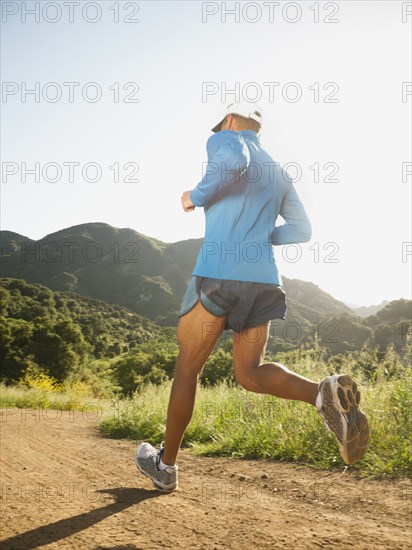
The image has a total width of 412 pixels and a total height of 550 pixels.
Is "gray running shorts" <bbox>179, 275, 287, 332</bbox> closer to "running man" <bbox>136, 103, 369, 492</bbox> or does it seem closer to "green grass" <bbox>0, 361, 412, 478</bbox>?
"running man" <bbox>136, 103, 369, 492</bbox>

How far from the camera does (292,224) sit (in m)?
2.75

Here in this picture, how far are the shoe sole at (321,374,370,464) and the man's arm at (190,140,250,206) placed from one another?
111 cm

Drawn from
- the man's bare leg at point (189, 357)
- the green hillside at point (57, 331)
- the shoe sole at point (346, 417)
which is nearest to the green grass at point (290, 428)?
the shoe sole at point (346, 417)

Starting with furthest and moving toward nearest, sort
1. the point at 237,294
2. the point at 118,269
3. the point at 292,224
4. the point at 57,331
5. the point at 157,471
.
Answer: the point at 118,269 → the point at 57,331 → the point at 292,224 → the point at 157,471 → the point at 237,294

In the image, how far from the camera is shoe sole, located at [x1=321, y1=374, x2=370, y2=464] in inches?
85.6

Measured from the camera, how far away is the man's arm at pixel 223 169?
2.37m

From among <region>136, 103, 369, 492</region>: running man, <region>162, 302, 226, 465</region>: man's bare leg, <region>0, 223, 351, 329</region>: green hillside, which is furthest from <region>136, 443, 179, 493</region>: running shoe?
<region>0, 223, 351, 329</region>: green hillside

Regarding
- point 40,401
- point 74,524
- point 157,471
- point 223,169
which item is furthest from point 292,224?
point 40,401

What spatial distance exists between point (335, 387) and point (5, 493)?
192 centimetres

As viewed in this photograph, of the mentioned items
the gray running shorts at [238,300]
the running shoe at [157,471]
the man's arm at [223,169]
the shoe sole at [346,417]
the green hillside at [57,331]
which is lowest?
the green hillside at [57,331]

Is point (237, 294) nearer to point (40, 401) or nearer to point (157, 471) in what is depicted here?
point (157, 471)

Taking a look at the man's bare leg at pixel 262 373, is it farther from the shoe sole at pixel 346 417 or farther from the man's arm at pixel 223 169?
the man's arm at pixel 223 169

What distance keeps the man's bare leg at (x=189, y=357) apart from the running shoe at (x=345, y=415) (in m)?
0.61

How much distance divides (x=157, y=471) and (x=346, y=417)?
3.70ft
